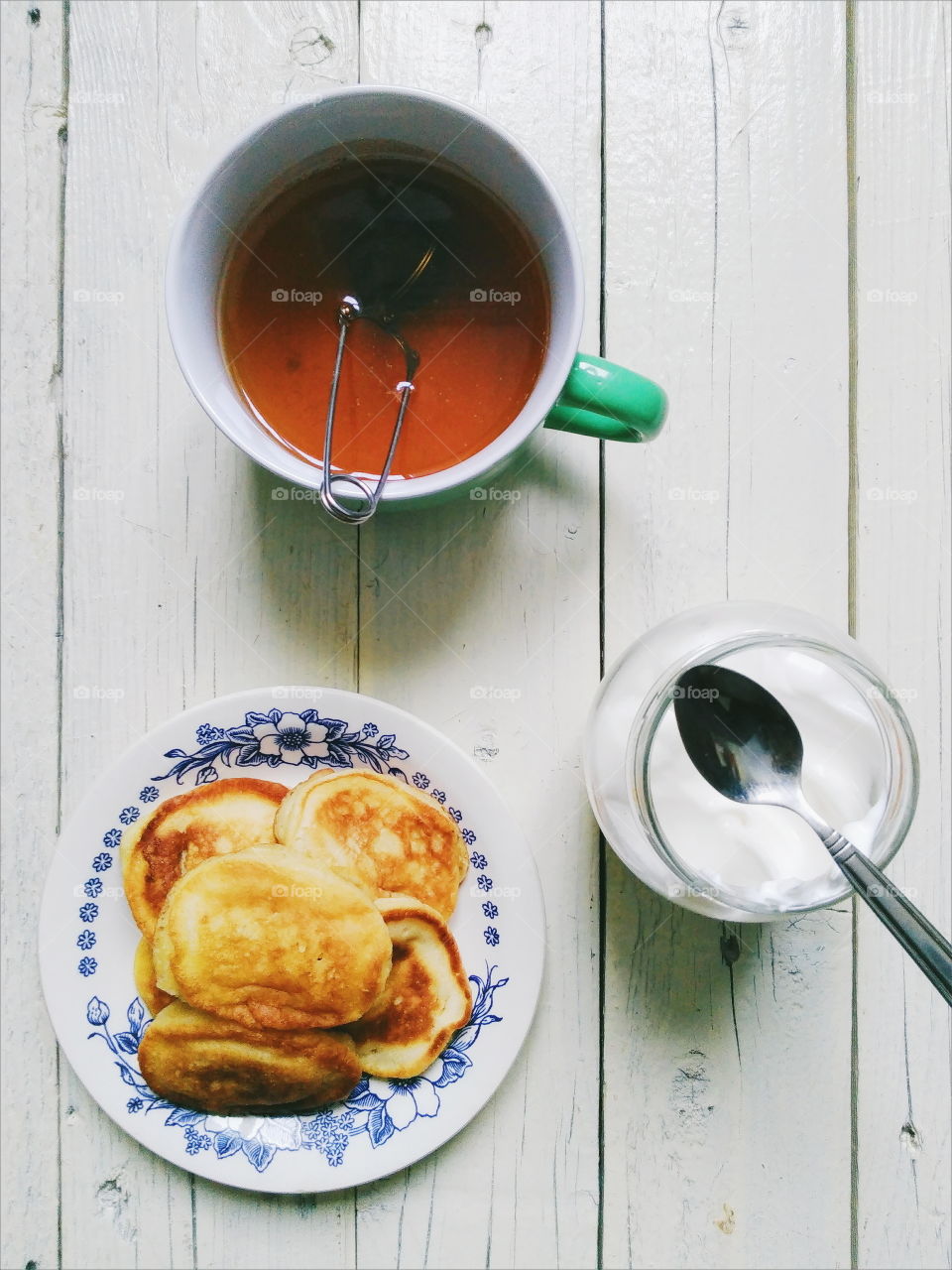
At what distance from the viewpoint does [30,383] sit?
93 cm

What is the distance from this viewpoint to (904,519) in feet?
3.11

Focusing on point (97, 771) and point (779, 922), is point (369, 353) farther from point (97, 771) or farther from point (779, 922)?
point (779, 922)

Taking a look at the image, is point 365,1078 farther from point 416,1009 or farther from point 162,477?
point 162,477

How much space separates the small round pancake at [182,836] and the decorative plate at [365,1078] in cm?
3

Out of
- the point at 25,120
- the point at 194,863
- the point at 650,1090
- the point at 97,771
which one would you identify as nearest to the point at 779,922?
the point at 650,1090

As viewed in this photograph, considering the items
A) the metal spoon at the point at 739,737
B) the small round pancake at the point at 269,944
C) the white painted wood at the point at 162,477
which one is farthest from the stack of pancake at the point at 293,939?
the metal spoon at the point at 739,737

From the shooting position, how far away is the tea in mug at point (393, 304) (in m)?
0.75

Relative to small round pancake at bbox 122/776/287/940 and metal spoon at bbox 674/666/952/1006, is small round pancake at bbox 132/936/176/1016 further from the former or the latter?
metal spoon at bbox 674/666/952/1006

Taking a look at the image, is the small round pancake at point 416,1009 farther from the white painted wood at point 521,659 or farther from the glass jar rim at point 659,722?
the glass jar rim at point 659,722

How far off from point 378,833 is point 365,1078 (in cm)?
21

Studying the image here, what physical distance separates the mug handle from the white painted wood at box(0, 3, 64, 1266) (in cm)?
47

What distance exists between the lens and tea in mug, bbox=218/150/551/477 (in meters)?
0.75

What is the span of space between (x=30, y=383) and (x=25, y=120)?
0.23 metres

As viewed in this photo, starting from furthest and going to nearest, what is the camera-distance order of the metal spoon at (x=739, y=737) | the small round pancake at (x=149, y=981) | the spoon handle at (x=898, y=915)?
the small round pancake at (x=149, y=981) < the metal spoon at (x=739, y=737) < the spoon handle at (x=898, y=915)
